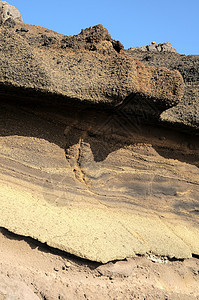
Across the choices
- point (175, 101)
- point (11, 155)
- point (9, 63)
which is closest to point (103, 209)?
point (11, 155)

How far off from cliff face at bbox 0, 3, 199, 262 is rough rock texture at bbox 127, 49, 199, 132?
1 cm

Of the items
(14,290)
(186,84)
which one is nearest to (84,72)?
(186,84)

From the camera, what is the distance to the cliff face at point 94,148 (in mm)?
2225

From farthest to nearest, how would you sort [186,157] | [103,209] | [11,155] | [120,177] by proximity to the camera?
1. [186,157]
2. [120,177]
3. [103,209]
4. [11,155]

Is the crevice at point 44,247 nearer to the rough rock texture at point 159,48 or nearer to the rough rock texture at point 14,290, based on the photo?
the rough rock texture at point 14,290

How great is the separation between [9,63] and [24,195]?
98 cm

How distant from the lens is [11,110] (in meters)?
2.47

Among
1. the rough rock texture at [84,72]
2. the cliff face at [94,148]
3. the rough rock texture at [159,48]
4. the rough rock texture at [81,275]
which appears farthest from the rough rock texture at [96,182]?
the rough rock texture at [159,48]

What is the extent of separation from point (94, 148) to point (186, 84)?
3.64 feet

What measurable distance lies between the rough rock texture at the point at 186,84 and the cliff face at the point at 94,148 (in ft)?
0.04

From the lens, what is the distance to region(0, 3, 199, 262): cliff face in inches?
87.6

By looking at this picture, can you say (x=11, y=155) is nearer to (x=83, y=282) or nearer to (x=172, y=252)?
(x=83, y=282)

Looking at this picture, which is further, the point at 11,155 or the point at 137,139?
the point at 137,139

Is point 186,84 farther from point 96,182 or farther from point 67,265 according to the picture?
point 67,265
